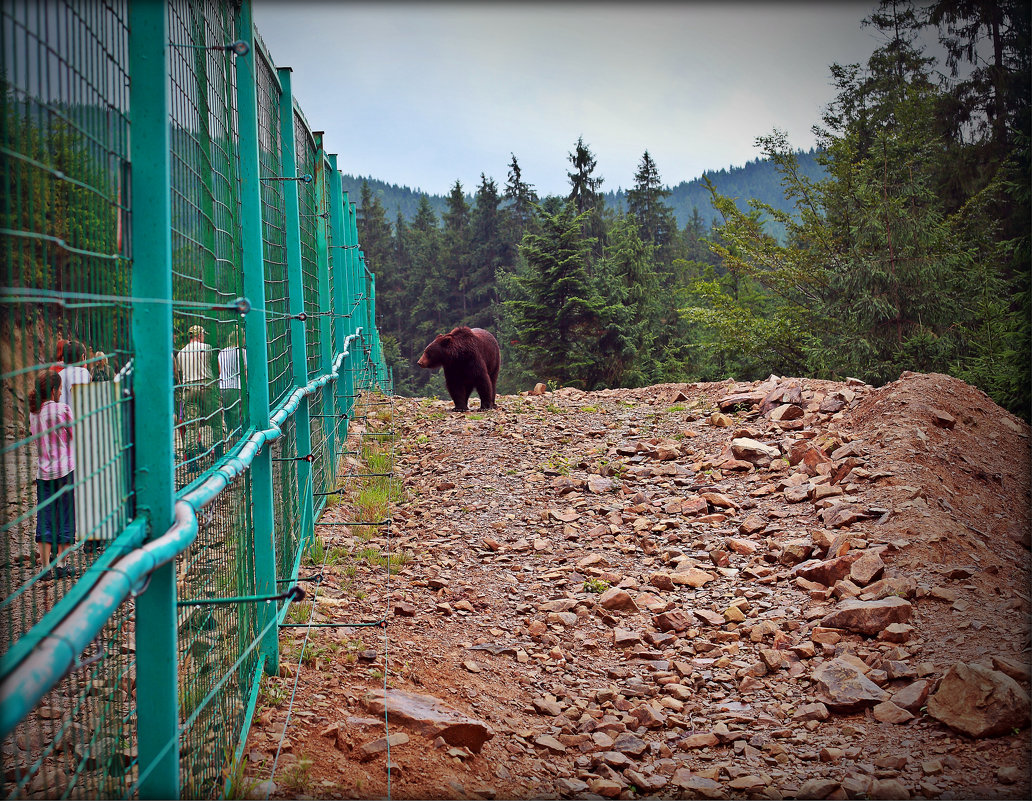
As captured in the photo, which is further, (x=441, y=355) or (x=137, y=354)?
(x=441, y=355)

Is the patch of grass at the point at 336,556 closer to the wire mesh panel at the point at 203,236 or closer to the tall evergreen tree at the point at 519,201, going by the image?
the wire mesh panel at the point at 203,236

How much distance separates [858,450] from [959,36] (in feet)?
A: 58.2

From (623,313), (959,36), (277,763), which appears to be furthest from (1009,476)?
(623,313)

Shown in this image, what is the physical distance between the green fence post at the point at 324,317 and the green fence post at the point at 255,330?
9.03 feet

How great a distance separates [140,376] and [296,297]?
2.90 metres

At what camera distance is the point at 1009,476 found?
6492 mm

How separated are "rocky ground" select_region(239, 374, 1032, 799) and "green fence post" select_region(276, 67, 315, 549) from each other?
0.52 metres

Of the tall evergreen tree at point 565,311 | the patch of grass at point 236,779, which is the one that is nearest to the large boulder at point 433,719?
the patch of grass at point 236,779

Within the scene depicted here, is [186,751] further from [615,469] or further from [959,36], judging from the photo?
[959,36]

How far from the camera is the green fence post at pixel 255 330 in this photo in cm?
304

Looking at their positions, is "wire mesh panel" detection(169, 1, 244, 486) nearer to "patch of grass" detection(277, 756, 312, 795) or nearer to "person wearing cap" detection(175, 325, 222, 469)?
"person wearing cap" detection(175, 325, 222, 469)

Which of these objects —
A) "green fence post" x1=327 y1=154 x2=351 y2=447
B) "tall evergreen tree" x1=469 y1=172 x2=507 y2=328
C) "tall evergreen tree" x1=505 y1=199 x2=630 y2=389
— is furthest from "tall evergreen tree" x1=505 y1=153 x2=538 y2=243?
"green fence post" x1=327 y1=154 x2=351 y2=447

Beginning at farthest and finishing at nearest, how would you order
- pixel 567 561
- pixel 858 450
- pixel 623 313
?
pixel 623 313, pixel 858 450, pixel 567 561

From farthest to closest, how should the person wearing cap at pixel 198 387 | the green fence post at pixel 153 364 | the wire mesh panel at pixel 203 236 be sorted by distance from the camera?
the person wearing cap at pixel 198 387 → the wire mesh panel at pixel 203 236 → the green fence post at pixel 153 364
